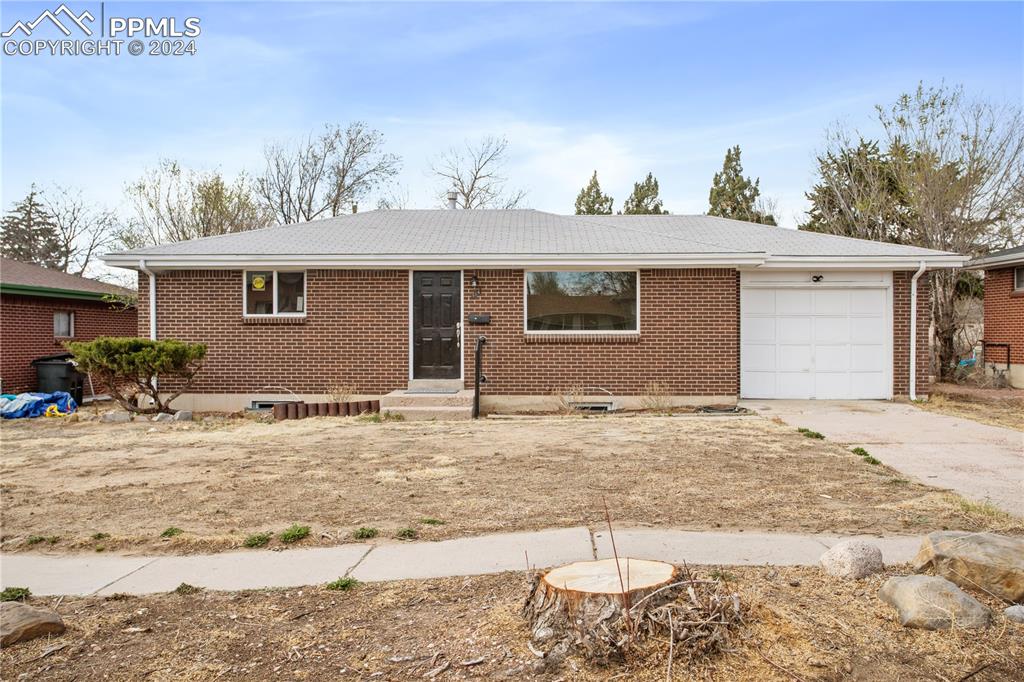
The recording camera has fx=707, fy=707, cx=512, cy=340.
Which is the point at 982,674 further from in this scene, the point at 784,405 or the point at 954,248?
the point at 954,248

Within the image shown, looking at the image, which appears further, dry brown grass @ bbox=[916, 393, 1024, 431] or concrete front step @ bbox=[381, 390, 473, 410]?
concrete front step @ bbox=[381, 390, 473, 410]

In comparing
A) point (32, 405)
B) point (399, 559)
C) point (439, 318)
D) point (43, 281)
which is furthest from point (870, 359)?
point (43, 281)

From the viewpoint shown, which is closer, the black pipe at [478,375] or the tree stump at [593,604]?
the tree stump at [593,604]

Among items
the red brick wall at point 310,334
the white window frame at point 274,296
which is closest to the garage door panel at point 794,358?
the red brick wall at point 310,334

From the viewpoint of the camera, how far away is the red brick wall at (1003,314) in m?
16.8

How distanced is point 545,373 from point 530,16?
607 cm

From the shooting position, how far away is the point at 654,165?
38688 mm

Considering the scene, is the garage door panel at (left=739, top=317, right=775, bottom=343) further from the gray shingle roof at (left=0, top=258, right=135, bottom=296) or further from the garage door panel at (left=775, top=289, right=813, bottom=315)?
the gray shingle roof at (left=0, top=258, right=135, bottom=296)

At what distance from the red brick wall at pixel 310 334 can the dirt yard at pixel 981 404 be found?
927cm

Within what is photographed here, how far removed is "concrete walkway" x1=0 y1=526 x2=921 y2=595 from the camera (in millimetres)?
4137

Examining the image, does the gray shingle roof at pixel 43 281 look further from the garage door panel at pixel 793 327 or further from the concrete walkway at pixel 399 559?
the garage door panel at pixel 793 327

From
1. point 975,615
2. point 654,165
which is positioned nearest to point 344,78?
point 975,615

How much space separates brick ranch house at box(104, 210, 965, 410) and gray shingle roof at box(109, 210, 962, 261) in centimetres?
9

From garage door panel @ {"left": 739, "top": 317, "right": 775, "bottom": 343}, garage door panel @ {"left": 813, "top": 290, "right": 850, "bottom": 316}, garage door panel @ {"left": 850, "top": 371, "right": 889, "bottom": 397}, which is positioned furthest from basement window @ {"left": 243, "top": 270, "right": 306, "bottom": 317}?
garage door panel @ {"left": 850, "top": 371, "right": 889, "bottom": 397}
